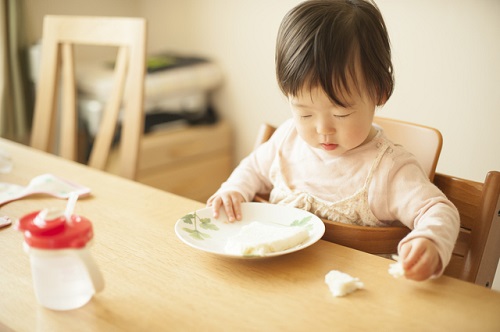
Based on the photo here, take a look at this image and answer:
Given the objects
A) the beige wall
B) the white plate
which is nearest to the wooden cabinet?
the beige wall

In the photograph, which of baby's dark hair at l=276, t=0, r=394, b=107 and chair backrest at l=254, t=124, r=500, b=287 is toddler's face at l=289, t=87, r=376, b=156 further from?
chair backrest at l=254, t=124, r=500, b=287

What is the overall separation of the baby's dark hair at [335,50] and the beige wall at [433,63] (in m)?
1.15

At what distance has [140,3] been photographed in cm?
312

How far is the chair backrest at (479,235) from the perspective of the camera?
0.99m

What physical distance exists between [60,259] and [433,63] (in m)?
1.75

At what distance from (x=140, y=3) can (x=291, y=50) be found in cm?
234

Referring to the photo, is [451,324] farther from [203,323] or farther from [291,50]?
[291,50]

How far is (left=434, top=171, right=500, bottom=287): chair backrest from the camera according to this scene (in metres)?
0.99

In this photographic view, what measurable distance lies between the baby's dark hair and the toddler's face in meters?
0.01

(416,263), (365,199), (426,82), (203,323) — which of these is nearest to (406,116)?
(426,82)

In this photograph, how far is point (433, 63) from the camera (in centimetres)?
212

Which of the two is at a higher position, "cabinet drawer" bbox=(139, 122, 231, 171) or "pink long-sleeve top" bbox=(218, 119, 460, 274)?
"pink long-sleeve top" bbox=(218, 119, 460, 274)

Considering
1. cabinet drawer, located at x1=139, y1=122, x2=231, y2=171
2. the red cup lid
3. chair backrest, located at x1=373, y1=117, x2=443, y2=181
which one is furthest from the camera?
cabinet drawer, located at x1=139, y1=122, x2=231, y2=171

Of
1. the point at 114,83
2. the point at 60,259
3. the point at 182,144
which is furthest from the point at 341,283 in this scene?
the point at 182,144
